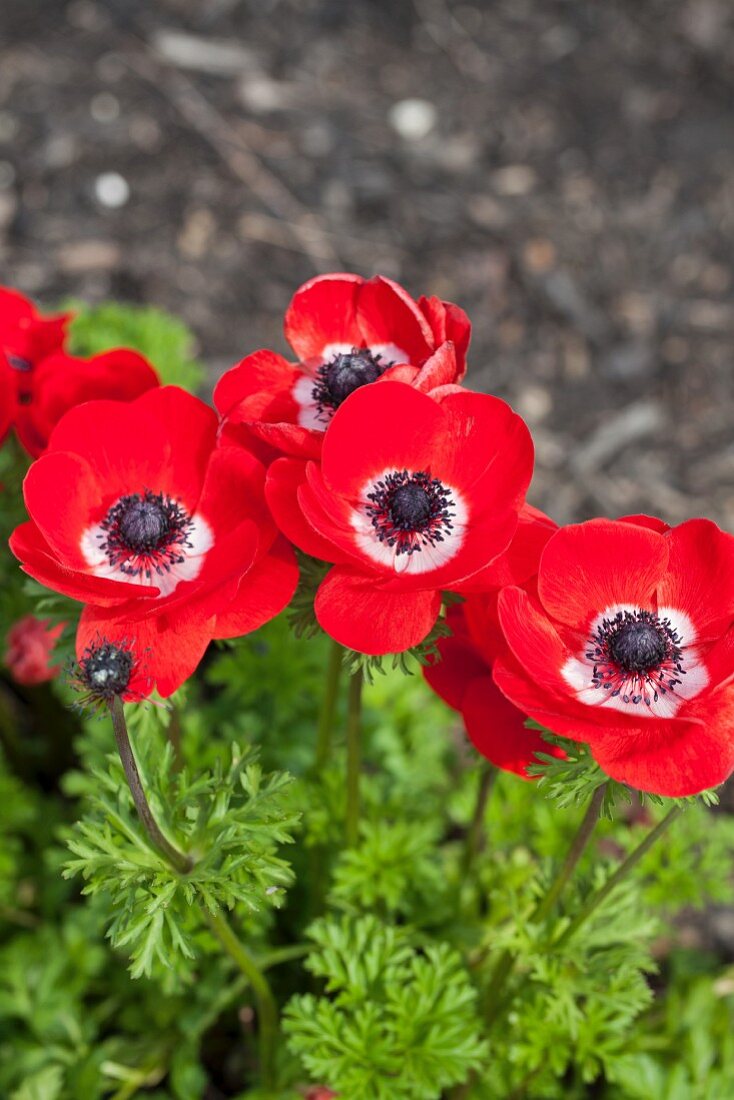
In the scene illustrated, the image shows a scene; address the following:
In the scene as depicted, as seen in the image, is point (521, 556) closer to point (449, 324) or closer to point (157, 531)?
point (449, 324)

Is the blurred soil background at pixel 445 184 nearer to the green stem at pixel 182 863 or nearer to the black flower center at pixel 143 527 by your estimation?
the green stem at pixel 182 863

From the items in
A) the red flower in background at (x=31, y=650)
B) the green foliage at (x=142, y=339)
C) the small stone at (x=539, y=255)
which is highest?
the small stone at (x=539, y=255)

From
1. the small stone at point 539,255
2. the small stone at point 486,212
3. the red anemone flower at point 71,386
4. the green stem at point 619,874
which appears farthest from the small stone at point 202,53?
the green stem at point 619,874

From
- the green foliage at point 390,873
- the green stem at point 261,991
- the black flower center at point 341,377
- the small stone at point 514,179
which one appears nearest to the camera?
the black flower center at point 341,377

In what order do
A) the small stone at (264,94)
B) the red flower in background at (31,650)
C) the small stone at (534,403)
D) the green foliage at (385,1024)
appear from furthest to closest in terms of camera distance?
the small stone at (264,94) < the small stone at (534,403) < the red flower in background at (31,650) < the green foliage at (385,1024)

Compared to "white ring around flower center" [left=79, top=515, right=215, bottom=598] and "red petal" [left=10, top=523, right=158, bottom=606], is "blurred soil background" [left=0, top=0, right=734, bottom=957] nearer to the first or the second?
"white ring around flower center" [left=79, top=515, right=215, bottom=598]

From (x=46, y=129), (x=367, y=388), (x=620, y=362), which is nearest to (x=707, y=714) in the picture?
(x=367, y=388)

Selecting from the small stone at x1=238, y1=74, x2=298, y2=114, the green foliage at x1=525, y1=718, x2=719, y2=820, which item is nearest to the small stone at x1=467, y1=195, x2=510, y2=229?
the small stone at x1=238, y1=74, x2=298, y2=114
